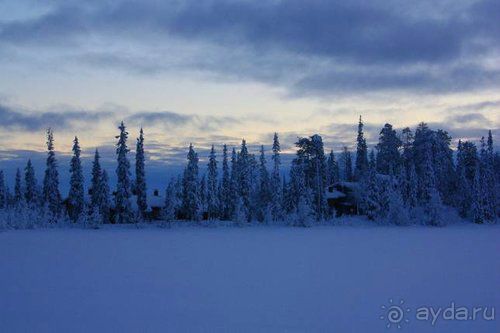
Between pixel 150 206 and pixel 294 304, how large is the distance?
194 ft

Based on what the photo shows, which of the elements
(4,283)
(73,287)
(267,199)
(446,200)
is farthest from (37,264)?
(446,200)

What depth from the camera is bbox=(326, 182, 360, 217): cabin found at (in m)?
67.7

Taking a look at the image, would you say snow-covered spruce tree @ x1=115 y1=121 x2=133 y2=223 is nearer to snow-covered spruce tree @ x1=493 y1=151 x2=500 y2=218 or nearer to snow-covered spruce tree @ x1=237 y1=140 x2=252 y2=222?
snow-covered spruce tree @ x1=237 y1=140 x2=252 y2=222

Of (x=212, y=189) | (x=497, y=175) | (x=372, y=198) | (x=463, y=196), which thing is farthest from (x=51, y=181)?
(x=497, y=175)

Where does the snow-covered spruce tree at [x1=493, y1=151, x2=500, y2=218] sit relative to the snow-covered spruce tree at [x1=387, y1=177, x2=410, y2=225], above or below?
above

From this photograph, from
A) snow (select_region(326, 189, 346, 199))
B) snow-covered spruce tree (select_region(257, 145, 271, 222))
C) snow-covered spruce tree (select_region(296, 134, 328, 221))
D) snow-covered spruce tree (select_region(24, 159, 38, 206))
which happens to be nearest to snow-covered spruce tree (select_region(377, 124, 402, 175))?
snow (select_region(326, 189, 346, 199))

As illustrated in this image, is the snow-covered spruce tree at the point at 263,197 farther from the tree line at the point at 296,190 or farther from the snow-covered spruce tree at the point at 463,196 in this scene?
the snow-covered spruce tree at the point at 463,196

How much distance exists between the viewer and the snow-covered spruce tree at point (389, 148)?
2813 inches

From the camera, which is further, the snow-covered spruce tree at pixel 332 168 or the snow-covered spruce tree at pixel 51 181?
the snow-covered spruce tree at pixel 332 168

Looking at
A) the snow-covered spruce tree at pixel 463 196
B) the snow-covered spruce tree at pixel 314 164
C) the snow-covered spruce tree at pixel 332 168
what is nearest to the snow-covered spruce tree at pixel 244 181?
the snow-covered spruce tree at pixel 314 164

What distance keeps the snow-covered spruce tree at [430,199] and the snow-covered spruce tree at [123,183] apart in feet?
123

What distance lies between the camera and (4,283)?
1497 cm

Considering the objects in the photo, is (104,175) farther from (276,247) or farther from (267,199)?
(276,247)

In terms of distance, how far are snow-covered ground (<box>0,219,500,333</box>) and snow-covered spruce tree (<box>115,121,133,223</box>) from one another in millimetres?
36253
